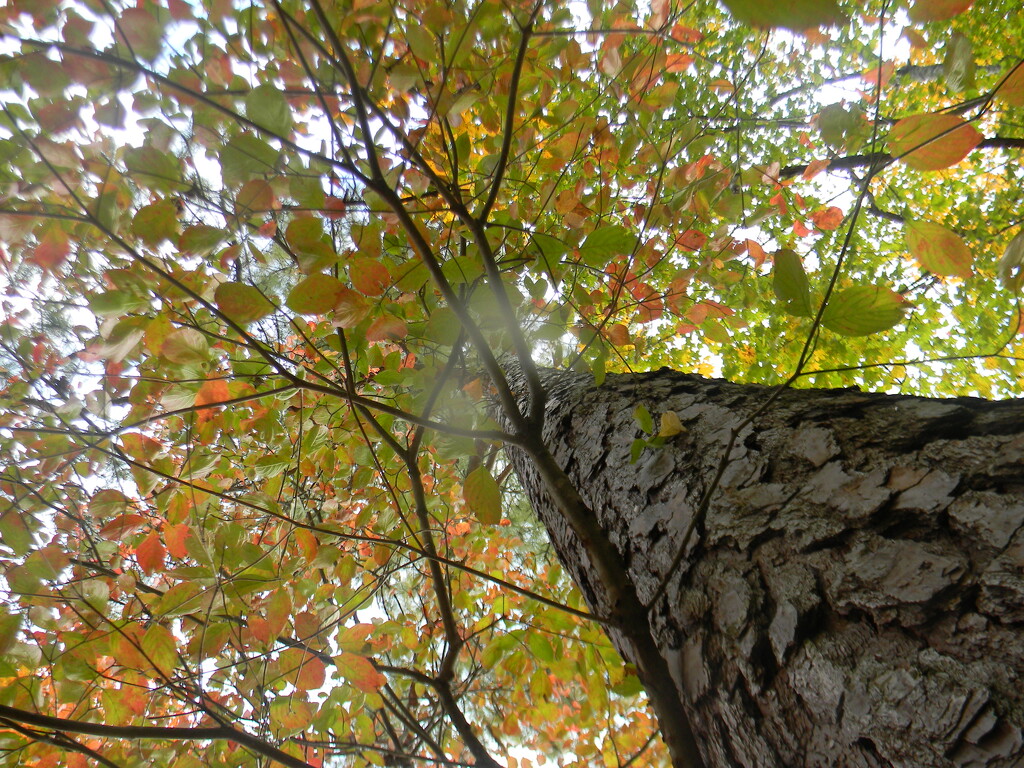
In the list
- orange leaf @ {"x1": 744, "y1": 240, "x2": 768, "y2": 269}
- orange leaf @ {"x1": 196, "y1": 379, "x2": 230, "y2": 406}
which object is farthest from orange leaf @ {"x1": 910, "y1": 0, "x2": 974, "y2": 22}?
orange leaf @ {"x1": 744, "y1": 240, "x2": 768, "y2": 269}

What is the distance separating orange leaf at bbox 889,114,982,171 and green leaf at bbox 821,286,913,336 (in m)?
0.17

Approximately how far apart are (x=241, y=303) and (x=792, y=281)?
0.84 meters

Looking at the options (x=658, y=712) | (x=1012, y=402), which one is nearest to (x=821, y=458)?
(x=1012, y=402)

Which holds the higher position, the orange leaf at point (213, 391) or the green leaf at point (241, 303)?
the orange leaf at point (213, 391)

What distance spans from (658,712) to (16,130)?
1305 mm

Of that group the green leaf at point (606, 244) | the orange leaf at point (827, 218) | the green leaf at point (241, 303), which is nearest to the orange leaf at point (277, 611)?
the green leaf at point (241, 303)

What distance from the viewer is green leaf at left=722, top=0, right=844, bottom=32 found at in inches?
12.6

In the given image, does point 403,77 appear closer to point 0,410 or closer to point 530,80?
point 530,80

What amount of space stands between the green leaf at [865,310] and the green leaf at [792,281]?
3 cm

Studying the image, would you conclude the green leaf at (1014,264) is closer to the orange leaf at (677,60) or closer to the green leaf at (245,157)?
the green leaf at (245,157)

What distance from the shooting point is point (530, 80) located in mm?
1407

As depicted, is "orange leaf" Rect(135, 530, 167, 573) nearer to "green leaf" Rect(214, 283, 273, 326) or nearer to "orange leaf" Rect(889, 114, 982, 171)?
"green leaf" Rect(214, 283, 273, 326)

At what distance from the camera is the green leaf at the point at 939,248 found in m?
0.64

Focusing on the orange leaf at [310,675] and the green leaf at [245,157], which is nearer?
the green leaf at [245,157]
